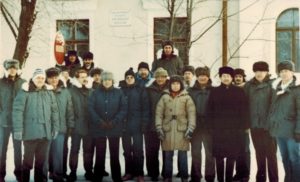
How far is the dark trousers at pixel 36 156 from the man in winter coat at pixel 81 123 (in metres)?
0.71

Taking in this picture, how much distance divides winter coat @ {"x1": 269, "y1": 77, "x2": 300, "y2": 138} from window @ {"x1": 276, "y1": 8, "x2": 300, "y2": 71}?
295 inches

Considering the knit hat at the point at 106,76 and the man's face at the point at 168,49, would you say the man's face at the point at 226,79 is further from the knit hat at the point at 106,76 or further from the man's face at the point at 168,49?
the man's face at the point at 168,49

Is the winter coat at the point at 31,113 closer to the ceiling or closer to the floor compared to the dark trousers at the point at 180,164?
closer to the ceiling

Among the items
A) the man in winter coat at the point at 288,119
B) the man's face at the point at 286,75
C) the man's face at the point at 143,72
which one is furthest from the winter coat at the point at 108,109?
the man's face at the point at 286,75

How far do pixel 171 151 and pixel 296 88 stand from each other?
198 cm

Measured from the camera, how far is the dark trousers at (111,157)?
25.6 feet

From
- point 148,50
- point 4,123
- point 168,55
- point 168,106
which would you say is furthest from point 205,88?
point 148,50

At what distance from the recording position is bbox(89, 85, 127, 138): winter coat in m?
7.69

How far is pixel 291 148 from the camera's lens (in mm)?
6648

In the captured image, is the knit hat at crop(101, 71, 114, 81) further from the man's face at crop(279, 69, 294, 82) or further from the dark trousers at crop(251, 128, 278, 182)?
the man's face at crop(279, 69, 294, 82)

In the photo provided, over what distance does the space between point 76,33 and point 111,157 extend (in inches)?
312

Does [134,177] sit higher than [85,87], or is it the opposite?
[85,87]

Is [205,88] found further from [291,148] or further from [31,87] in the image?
[31,87]

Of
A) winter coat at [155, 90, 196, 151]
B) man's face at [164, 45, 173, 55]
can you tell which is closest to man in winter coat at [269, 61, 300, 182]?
winter coat at [155, 90, 196, 151]
